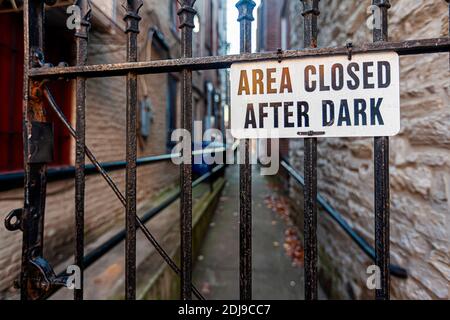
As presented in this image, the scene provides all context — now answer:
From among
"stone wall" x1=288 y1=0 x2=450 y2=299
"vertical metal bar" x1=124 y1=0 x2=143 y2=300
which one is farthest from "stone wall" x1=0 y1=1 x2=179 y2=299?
"stone wall" x1=288 y1=0 x2=450 y2=299

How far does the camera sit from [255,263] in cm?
272

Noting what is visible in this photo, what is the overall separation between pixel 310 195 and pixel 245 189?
0.61 feet

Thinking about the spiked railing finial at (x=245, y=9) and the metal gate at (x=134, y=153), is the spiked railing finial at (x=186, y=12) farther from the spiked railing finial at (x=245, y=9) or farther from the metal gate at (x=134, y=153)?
the spiked railing finial at (x=245, y=9)

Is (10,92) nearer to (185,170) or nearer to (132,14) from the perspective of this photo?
(132,14)

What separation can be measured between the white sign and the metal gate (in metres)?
0.03

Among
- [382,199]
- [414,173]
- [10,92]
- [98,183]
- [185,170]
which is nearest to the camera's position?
[382,199]

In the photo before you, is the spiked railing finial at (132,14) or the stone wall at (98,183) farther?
the stone wall at (98,183)

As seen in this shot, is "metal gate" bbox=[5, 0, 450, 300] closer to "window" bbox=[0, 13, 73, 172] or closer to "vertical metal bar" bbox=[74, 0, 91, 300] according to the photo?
"vertical metal bar" bbox=[74, 0, 91, 300]

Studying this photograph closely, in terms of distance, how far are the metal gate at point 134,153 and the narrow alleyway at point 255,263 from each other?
1703 mm

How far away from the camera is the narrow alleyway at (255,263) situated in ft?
7.46

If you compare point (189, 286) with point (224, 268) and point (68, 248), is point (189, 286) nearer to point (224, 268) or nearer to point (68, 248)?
point (224, 268)

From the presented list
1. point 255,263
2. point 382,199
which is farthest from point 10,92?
point 255,263

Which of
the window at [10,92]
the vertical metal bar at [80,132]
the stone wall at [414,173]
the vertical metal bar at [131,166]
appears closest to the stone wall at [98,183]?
the window at [10,92]

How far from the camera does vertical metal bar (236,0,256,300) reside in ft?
2.34
